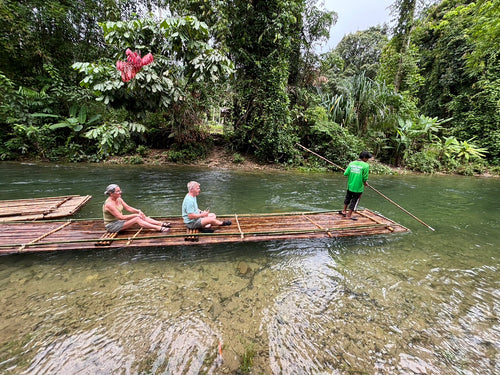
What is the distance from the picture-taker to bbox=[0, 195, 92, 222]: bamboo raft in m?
4.67

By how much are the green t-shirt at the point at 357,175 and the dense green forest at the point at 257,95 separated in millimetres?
6199

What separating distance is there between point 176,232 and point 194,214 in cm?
52

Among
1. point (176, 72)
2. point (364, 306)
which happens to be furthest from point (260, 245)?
point (176, 72)

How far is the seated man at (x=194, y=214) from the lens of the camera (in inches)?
150

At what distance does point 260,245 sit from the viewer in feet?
14.0

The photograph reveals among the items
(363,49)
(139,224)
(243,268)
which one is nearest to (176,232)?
(139,224)

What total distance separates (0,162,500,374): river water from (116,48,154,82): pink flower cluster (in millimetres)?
3798

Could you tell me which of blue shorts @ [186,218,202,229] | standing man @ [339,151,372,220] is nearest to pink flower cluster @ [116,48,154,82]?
blue shorts @ [186,218,202,229]

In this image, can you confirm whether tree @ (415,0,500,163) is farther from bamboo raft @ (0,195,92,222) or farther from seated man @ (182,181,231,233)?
bamboo raft @ (0,195,92,222)

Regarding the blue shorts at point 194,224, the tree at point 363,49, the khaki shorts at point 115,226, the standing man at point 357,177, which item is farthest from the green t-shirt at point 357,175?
the tree at point 363,49

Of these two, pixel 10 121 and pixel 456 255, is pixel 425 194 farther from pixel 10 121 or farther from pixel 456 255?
pixel 10 121

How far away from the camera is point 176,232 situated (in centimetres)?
399

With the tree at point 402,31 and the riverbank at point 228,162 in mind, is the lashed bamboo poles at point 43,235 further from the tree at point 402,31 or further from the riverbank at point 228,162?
the tree at point 402,31

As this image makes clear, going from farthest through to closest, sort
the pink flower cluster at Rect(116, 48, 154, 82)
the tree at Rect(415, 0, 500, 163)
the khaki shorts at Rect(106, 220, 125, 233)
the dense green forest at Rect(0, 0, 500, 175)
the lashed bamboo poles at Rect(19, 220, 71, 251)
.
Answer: the tree at Rect(415, 0, 500, 163) < the dense green forest at Rect(0, 0, 500, 175) < the pink flower cluster at Rect(116, 48, 154, 82) < the khaki shorts at Rect(106, 220, 125, 233) < the lashed bamboo poles at Rect(19, 220, 71, 251)
